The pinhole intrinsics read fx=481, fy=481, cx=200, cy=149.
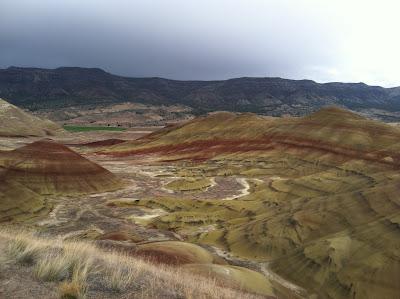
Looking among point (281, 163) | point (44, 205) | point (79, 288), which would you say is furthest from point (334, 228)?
point (281, 163)

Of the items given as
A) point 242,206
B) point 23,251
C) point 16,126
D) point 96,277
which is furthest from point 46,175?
point 16,126

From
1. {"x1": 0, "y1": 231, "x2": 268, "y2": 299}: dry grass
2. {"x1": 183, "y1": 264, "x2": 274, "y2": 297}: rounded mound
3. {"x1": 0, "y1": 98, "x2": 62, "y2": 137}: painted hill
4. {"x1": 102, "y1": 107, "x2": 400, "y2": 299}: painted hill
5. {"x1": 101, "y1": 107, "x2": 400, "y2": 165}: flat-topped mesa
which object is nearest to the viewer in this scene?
{"x1": 0, "y1": 231, "x2": 268, "y2": 299}: dry grass

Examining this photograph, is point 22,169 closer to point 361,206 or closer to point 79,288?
point 361,206

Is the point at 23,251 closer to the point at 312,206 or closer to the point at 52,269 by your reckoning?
the point at 52,269

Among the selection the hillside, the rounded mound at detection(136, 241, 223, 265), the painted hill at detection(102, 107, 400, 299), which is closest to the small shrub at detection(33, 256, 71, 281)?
the rounded mound at detection(136, 241, 223, 265)

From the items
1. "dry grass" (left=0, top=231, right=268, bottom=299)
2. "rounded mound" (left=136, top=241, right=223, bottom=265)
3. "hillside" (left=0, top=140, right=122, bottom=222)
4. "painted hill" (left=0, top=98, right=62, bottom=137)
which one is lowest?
"painted hill" (left=0, top=98, right=62, bottom=137)

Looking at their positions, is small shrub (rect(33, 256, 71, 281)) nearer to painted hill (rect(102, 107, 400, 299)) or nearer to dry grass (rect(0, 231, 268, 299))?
dry grass (rect(0, 231, 268, 299))
